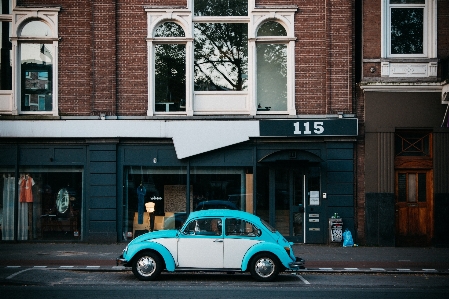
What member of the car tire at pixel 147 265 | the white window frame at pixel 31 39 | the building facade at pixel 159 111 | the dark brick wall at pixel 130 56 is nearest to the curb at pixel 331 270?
the car tire at pixel 147 265

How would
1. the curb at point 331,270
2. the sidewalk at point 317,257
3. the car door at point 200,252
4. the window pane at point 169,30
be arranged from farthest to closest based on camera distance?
the window pane at point 169,30
the sidewalk at point 317,257
the curb at point 331,270
the car door at point 200,252

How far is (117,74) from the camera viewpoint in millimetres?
20359

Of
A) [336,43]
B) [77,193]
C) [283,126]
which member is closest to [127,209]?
[77,193]

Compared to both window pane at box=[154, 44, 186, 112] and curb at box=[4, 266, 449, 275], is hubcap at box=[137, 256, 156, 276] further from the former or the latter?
window pane at box=[154, 44, 186, 112]

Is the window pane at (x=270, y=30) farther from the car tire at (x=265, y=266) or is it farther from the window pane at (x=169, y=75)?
the car tire at (x=265, y=266)

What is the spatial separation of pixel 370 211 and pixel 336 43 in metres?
5.45

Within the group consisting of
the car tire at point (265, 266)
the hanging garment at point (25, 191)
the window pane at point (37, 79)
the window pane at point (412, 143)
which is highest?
the window pane at point (37, 79)

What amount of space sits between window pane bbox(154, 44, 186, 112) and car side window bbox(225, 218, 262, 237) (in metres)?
7.50

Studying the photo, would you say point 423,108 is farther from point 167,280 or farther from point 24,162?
point 24,162

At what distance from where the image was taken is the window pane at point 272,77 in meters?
20.6

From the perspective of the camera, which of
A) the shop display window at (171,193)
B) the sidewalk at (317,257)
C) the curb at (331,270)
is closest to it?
the curb at (331,270)

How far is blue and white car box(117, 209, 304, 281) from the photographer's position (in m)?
13.6

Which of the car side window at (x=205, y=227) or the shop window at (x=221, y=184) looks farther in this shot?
the shop window at (x=221, y=184)

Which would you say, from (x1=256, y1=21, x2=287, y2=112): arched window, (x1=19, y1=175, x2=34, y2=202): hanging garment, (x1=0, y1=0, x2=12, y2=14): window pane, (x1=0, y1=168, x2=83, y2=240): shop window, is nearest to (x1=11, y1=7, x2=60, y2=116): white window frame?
(x1=0, y1=0, x2=12, y2=14): window pane
